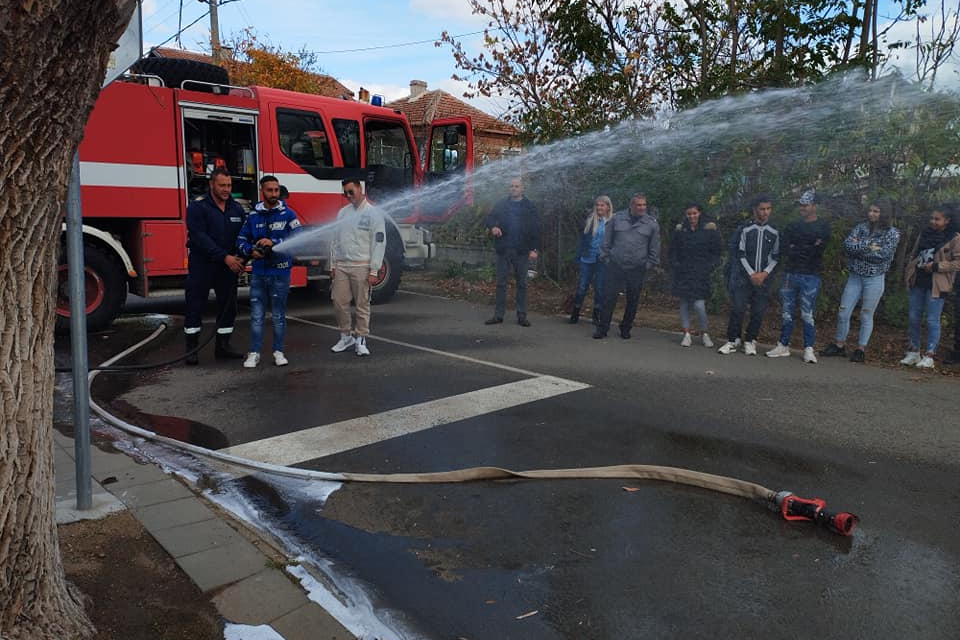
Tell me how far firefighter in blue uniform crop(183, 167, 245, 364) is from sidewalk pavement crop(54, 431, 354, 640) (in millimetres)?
2704

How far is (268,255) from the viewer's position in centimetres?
699

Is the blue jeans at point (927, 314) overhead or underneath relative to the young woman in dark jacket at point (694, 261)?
underneath

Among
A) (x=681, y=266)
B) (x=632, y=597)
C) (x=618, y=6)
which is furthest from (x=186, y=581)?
(x=618, y=6)

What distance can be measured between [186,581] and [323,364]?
4.38 m

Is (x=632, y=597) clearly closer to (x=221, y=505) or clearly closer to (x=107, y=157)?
(x=221, y=505)

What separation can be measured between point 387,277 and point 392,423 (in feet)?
21.3

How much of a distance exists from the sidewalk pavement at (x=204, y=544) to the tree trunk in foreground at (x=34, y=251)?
1.92 feet

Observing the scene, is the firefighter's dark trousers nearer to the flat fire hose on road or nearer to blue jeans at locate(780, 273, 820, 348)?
the flat fire hose on road

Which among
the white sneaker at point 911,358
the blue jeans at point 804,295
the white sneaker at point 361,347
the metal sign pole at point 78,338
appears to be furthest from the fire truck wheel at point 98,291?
the white sneaker at point 911,358

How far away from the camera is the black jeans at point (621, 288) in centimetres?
892

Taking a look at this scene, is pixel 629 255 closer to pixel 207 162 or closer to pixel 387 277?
pixel 387 277

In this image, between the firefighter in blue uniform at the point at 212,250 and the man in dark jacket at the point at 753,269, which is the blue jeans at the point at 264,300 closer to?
the firefighter in blue uniform at the point at 212,250

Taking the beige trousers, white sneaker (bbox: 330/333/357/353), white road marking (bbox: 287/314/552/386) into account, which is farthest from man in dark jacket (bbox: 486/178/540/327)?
white sneaker (bbox: 330/333/357/353)

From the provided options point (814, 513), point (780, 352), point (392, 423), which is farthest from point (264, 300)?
point (780, 352)
